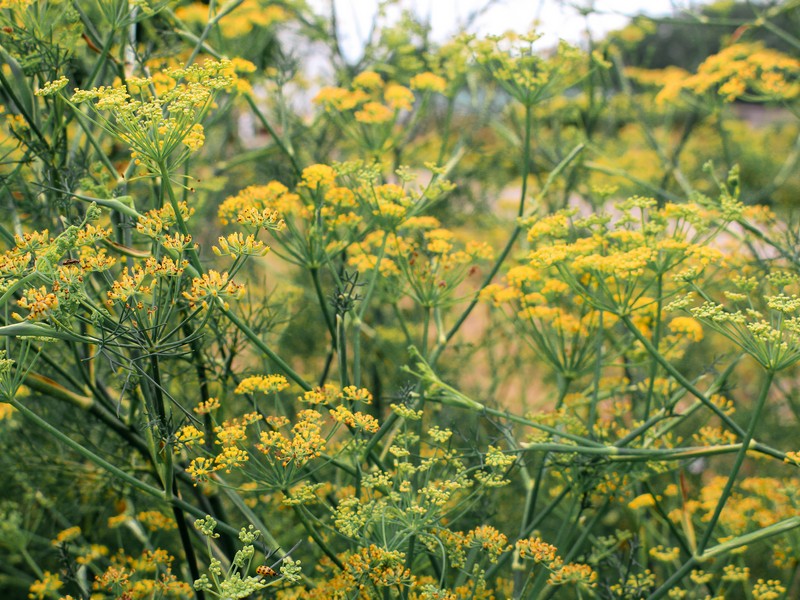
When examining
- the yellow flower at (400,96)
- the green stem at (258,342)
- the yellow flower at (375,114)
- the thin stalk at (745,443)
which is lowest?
the thin stalk at (745,443)

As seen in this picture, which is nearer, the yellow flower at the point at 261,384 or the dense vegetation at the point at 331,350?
the dense vegetation at the point at 331,350

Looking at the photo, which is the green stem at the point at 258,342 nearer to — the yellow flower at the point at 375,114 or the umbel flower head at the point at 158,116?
the umbel flower head at the point at 158,116

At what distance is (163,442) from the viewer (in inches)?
93.7

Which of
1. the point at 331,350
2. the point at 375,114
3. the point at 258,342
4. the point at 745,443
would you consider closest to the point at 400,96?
the point at 375,114

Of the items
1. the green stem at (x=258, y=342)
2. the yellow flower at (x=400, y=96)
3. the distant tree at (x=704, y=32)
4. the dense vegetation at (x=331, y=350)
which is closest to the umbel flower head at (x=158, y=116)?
the dense vegetation at (x=331, y=350)

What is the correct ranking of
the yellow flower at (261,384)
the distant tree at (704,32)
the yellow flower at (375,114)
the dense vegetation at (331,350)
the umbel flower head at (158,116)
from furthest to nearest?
1. the distant tree at (704,32)
2. the yellow flower at (375,114)
3. the yellow flower at (261,384)
4. the dense vegetation at (331,350)
5. the umbel flower head at (158,116)

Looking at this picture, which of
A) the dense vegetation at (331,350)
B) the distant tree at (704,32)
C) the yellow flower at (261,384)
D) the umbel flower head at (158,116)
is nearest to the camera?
the umbel flower head at (158,116)

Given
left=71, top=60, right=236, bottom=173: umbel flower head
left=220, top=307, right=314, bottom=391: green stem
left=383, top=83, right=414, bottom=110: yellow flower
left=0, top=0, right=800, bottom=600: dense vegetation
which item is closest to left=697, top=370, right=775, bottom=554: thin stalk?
left=0, top=0, right=800, bottom=600: dense vegetation

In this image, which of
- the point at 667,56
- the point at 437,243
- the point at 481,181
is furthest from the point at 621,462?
the point at 667,56

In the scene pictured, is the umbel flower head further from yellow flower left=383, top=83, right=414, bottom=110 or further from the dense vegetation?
yellow flower left=383, top=83, right=414, bottom=110

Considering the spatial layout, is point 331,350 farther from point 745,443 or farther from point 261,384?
point 745,443

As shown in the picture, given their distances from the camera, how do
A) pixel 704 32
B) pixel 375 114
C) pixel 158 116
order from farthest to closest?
pixel 704 32
pixel 375 114
pixel 158 116

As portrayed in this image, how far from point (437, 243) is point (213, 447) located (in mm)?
1220

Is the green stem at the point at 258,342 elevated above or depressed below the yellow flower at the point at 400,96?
below
